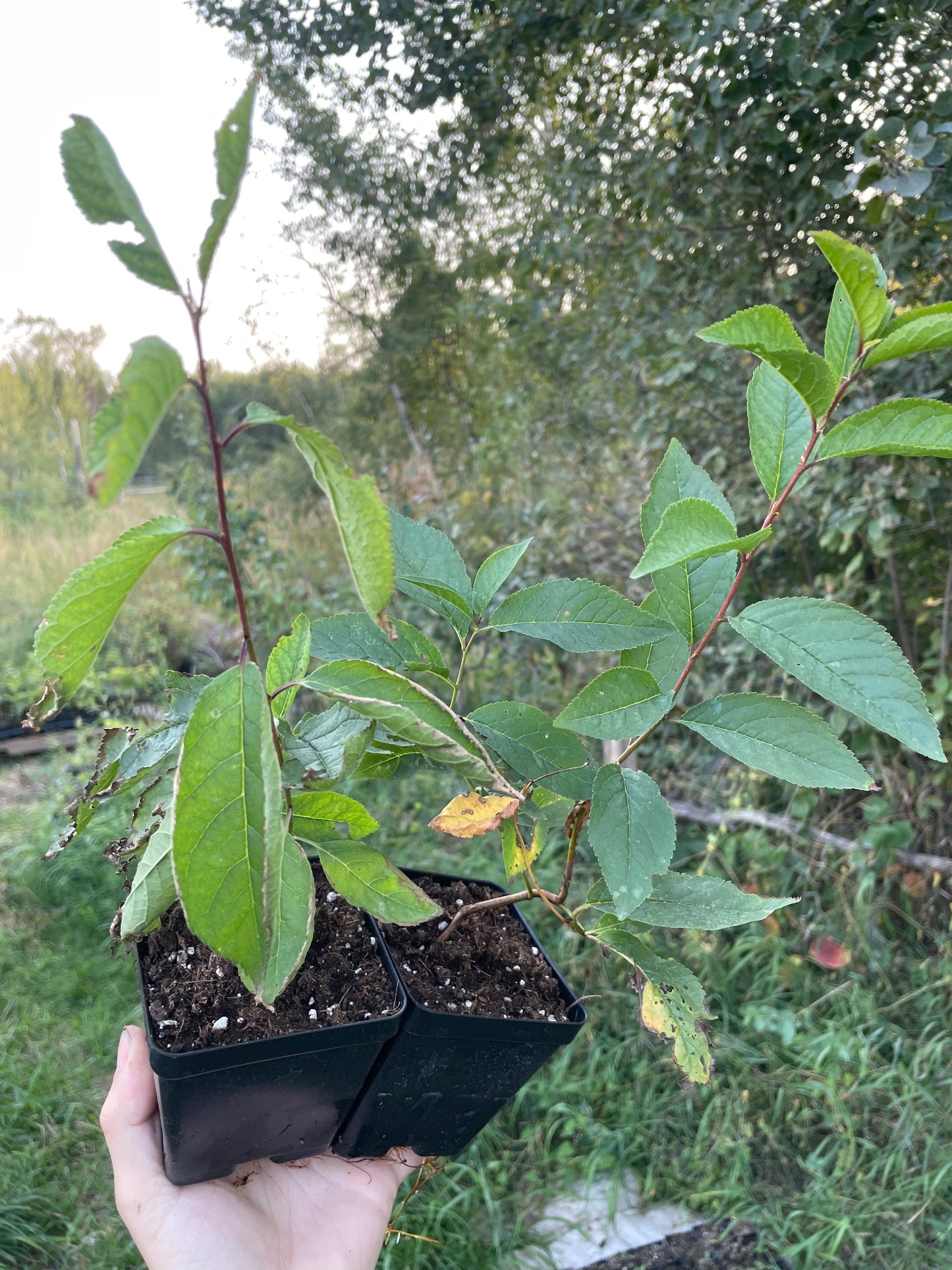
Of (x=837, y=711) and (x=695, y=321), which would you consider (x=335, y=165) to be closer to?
(x=695, y=321)

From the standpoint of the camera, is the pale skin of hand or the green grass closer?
the pale skin of hand

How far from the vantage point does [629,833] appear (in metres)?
0.54

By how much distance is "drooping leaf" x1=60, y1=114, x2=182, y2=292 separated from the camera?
0.37 metres

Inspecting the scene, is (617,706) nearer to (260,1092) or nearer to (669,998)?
(669,998)

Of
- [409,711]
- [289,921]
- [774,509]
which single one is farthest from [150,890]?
[774,509]

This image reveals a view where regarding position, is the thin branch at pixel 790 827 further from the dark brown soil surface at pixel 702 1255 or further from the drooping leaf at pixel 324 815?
the drooping leaf at pixel 324 815

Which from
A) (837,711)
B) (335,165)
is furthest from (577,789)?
(335,165)

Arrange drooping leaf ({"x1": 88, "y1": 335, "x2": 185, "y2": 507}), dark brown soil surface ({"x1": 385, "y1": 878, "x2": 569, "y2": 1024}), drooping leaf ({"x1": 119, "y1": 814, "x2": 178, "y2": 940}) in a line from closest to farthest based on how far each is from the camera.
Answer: drooping leaf ({"x1": 88, "y1": 335, "x2": 185, "y2": 507}), drooping leaf ({"x1": 119, "y1": 814, "x2": 178, "y2": 940}), dark brown soil surface ({"x1": 385, "y1": 878, "x2": 569, "y2": 1024})

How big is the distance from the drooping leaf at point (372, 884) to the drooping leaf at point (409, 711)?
0.12 meters

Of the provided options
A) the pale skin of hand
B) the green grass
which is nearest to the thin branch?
the green grass

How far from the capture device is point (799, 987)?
6.77 ft

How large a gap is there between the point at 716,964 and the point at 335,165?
9.44 feet

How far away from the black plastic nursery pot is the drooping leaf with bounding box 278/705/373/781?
22 cm

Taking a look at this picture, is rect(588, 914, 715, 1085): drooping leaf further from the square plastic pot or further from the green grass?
the green grass
